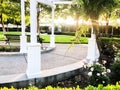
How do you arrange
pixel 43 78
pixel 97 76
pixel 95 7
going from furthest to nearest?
pixel 95 7 → pixel 43 78 → pixel 97 76

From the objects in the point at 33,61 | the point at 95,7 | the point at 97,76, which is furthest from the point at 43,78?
the point at 95,7

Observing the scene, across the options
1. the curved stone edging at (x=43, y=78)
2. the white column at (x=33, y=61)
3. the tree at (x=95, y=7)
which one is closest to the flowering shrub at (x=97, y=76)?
the curved stone edging at (x=43, y=78)

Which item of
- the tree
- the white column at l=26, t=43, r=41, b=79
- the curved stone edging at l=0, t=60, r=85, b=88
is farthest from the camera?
the tree

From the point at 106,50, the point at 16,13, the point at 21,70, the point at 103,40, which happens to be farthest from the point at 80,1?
the point at 16,13

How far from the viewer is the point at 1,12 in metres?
18.8

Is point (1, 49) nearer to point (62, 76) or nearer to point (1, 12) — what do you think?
point (1, 12)

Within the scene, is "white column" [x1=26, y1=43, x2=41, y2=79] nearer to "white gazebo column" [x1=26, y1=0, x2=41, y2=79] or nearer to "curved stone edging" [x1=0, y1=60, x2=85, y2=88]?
"white gazebo column" [x1=26, y1=0, x2=41, y2=79]

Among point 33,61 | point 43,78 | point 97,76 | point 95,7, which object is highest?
point 95,7

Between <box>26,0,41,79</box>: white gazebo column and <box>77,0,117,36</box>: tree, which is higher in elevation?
<box>77,0,117,36</box>: tree

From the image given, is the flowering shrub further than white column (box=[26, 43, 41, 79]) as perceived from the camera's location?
No

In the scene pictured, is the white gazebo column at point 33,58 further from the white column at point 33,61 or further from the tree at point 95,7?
the tree at point 95,7

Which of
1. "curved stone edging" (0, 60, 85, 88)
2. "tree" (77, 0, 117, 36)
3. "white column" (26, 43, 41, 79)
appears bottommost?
"curved stone edging" (0, 60, 85, 88)

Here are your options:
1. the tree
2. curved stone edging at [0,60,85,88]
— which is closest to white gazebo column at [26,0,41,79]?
curved stone edging at [0,60,85,88]

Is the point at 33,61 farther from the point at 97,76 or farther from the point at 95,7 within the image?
the point at 95,7
